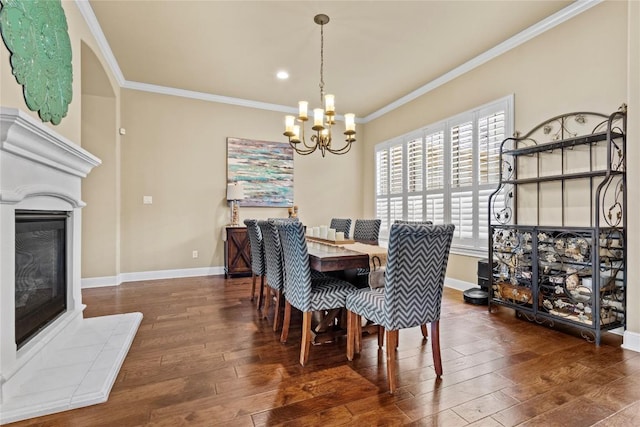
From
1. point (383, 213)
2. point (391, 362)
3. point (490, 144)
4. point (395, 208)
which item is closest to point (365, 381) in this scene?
point (391, 362)

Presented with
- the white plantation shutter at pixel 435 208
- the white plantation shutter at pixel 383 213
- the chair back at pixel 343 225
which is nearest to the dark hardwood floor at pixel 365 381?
the chair back at pixel 343 225

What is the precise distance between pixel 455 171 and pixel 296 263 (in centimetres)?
300

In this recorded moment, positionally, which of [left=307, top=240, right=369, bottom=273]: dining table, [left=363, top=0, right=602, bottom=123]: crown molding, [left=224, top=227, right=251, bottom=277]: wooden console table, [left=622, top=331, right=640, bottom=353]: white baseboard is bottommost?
[left=622, top=331, right=640, bottom=353]: white baseboard

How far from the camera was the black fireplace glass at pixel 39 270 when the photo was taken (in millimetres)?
2035

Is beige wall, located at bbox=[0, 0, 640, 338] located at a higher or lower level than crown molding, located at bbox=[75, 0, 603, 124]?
lower

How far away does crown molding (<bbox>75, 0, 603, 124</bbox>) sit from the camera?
2.99m

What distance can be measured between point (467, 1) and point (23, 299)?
13.8ft

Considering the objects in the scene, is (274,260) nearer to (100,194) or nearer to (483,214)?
(483,214)

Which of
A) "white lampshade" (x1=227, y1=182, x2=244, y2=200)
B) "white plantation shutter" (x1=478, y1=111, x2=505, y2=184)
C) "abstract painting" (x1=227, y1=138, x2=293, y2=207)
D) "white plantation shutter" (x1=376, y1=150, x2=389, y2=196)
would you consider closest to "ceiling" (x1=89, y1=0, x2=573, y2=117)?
"white plantation shutter" (x1=478, y1=111, x2=505, y2=184)

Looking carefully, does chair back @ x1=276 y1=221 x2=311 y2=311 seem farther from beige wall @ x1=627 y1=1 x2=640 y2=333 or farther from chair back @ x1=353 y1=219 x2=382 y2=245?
beige wall @ x1=627 y1=1 x2=640 y2=333

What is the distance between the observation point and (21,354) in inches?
75.1

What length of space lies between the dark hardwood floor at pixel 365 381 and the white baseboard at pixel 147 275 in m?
1.99

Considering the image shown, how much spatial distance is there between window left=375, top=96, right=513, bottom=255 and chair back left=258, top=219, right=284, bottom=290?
8.55ft

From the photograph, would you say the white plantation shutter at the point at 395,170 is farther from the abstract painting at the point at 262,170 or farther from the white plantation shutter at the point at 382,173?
the abstract painting at the point at 262,170
